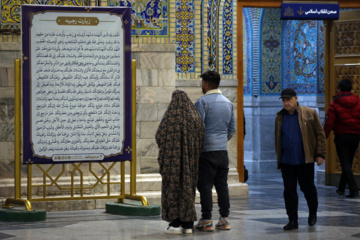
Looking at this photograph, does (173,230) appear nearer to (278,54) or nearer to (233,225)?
(233,225)

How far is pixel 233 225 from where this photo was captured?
8211mm

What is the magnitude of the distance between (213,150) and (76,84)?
7.25 feet

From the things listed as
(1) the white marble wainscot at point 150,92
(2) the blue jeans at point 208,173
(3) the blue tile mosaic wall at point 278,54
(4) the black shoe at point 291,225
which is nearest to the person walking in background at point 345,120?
(1) the white marble wainscot at point 150,92

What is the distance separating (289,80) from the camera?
16781 millimetres

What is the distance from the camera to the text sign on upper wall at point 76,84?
9031 mm

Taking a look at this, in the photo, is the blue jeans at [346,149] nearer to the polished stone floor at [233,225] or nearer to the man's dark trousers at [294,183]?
the polished stone floor at [233,225]

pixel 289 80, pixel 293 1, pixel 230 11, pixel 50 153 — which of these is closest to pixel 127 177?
pixel 50 153

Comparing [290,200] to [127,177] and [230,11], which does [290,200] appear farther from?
[230,11]

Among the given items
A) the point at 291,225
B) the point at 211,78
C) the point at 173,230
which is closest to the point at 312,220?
the point at 291,225

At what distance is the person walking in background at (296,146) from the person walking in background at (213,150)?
537 mm

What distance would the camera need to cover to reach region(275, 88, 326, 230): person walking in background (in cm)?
782

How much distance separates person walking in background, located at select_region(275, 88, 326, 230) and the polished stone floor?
1.25 feet

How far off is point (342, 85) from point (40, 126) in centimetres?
462

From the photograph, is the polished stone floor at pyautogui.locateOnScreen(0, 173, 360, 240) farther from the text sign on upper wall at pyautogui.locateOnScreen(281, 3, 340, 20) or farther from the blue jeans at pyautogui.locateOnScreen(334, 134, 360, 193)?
the text sign on upper wall at pyautogui.locateOnScreen(281, 3, 340, 20)
